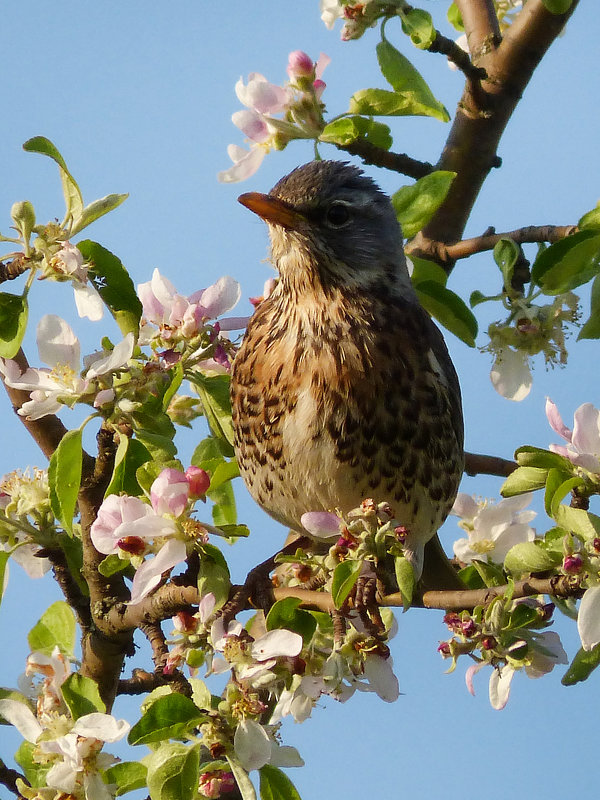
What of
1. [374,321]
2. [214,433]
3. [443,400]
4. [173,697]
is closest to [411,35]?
[374,321]

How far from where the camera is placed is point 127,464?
1916mm

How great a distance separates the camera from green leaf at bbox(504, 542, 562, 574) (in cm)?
177

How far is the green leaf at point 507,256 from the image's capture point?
7.79ft

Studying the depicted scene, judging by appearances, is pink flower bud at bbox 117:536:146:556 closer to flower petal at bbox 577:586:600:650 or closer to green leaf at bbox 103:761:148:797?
green leaf at bbox 103:761:148:797

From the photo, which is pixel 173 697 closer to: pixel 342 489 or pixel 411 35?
pixel 342 489

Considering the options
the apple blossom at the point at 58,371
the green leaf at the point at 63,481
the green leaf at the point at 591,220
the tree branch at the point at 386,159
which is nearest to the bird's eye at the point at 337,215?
the tree branch at the point at 386,159

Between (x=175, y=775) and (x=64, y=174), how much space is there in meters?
1.10

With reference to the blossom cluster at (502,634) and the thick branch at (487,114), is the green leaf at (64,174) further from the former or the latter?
the thick branch at (487,114)

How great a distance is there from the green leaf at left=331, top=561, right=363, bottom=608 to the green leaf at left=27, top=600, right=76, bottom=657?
2.53 ft

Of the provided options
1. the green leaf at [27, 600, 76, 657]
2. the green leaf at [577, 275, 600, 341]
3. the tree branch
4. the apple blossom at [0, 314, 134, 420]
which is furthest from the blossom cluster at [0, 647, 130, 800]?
the tree branch

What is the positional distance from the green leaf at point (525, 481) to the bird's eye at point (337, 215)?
98 cm

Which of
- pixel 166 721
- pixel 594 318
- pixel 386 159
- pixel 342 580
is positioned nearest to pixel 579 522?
pixel 342 580

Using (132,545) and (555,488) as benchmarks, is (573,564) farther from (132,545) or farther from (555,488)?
(132,545)

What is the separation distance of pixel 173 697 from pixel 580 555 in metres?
0.69
